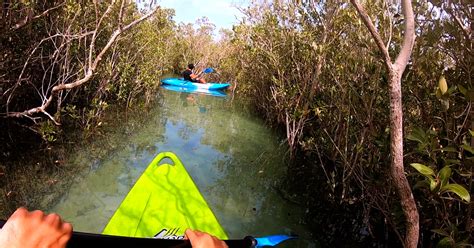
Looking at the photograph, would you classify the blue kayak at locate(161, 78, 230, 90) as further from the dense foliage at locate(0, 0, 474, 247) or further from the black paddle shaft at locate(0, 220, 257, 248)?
the black paddle shaft at locate(0, 220, 257, 248)

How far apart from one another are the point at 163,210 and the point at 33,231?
6.24 ft

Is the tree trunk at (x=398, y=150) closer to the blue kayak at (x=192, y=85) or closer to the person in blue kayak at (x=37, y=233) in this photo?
the person in blue kayak at (x=37, y=233)

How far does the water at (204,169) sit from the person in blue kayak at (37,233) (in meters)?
2.93

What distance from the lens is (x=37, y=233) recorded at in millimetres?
1232

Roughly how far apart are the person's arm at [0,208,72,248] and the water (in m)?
2.92

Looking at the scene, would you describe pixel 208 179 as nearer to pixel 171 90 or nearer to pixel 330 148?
pixel 330 148

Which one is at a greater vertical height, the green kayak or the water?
the green kayak

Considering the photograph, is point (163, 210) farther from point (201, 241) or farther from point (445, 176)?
point (445, 176)

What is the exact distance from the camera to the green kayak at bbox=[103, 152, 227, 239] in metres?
2.93

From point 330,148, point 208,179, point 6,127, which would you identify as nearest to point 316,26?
point 330,148

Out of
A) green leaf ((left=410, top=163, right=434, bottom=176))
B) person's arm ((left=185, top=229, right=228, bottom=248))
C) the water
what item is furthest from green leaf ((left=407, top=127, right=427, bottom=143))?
the water

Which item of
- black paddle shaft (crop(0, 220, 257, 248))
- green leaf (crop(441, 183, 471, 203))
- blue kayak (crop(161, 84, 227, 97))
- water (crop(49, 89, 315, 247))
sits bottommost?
water (crop(49, 89, 315, 247))

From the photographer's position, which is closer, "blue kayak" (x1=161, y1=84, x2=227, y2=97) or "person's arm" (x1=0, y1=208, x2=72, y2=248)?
"person's arm" (x1=0, y1=208, x2=72, y2=248)

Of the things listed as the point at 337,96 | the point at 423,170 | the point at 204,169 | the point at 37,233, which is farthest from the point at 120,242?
the point at 204,169
